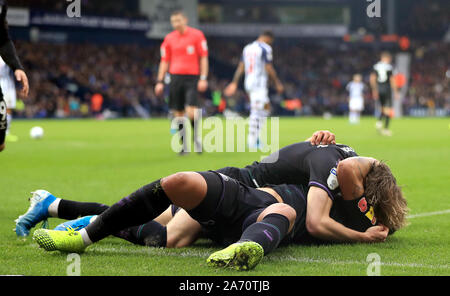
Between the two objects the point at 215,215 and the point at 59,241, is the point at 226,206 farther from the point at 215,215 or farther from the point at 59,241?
the point at 59,241

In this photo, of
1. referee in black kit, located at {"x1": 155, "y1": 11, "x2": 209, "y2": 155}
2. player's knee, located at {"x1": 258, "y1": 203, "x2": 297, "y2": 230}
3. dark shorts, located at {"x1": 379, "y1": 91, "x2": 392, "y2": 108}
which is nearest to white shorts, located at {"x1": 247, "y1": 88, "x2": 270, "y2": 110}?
referee in black kit, located at {"x1": 155, "y1": 11, "x2": 209, "y2": 155}

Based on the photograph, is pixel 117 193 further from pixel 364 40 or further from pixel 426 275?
pixel 364 40

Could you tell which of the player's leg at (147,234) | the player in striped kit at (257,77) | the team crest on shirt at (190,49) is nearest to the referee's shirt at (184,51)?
the team crest on shirt at (190,49)

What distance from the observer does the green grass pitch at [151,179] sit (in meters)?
3.82

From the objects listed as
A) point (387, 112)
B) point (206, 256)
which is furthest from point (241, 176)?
point (387, 112)

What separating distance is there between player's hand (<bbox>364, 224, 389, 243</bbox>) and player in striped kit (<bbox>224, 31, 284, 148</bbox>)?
9.28 meters

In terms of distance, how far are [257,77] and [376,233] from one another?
10169 mm

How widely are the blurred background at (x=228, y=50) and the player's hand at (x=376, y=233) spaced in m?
30.9

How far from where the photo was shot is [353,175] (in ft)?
14.0

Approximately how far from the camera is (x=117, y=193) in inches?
287

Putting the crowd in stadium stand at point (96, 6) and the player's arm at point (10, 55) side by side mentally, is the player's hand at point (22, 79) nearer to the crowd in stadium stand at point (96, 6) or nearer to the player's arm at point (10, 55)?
the player's arm at point (10, 55)

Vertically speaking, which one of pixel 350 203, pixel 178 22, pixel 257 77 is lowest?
pixel 350 203
